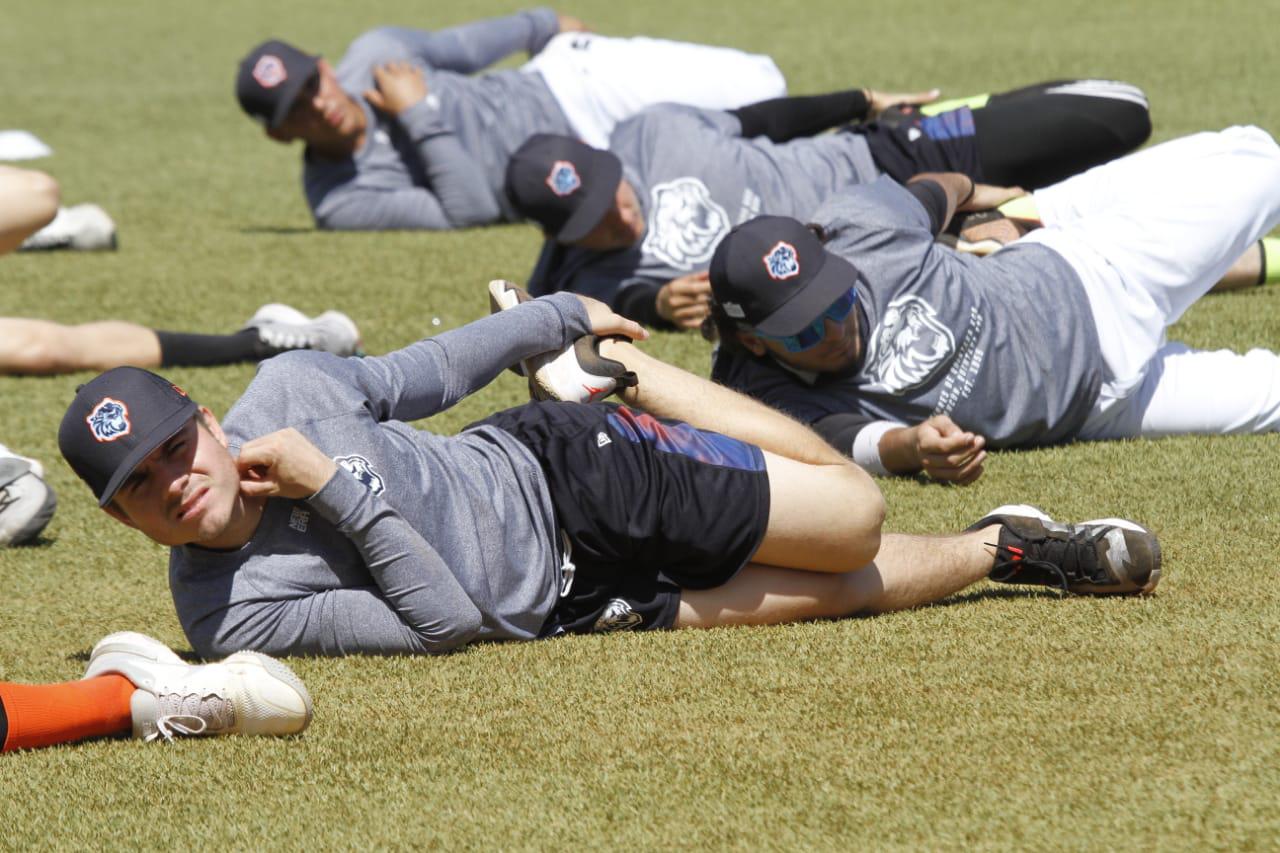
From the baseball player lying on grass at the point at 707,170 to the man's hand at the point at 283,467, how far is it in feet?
9.21

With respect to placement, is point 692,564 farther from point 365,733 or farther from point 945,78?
point 945,78

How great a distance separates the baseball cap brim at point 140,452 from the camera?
128 inches

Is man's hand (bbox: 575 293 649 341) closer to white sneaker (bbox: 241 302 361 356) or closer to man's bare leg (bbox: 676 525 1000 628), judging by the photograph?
man's bare leg (bbox: 676 525 1000 628)

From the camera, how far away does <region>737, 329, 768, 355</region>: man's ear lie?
188 inches

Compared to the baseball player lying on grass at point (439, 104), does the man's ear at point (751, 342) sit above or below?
above

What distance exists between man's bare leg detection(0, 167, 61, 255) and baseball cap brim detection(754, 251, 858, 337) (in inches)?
101

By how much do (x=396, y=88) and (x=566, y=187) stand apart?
2543 mm

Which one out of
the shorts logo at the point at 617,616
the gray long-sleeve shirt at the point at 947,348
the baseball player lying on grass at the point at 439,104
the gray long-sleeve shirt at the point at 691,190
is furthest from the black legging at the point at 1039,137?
the shorts logo at the point at 617,616

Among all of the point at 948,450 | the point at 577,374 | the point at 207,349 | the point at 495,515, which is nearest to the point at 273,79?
the point at 207,349

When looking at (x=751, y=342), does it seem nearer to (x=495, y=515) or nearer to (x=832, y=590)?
(x=832, y=590)

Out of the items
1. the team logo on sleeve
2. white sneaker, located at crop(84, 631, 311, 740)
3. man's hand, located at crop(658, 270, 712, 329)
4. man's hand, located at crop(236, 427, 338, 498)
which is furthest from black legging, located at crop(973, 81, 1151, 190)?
white sneaker, located at crop(84, 631, 311, 740)

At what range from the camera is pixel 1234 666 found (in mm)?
3268

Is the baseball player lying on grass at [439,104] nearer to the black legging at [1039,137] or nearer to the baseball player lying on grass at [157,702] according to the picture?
the black legging at [1039,137]

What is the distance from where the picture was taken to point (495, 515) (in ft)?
12.0
